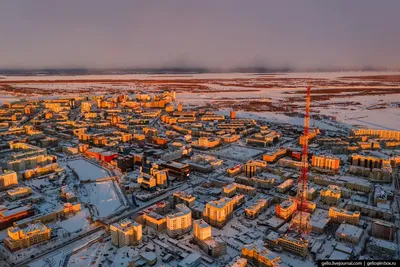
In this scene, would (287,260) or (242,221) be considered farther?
(242,221)

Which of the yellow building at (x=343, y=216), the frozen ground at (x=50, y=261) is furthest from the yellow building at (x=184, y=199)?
the yellow building at (x=343, y=216)

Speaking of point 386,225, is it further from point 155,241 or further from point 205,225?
point 155,241

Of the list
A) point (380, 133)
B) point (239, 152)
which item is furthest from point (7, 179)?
point (380, 133)

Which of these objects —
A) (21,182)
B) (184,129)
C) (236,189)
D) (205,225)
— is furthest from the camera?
(184,129)

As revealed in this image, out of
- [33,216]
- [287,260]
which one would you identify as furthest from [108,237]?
[287,260]

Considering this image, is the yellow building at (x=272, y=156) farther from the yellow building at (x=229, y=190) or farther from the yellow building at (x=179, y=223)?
the yellow building at (x=179, y=223)

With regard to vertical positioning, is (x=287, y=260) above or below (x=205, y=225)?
below

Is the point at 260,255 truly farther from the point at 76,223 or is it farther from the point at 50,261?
the point at 76,223
